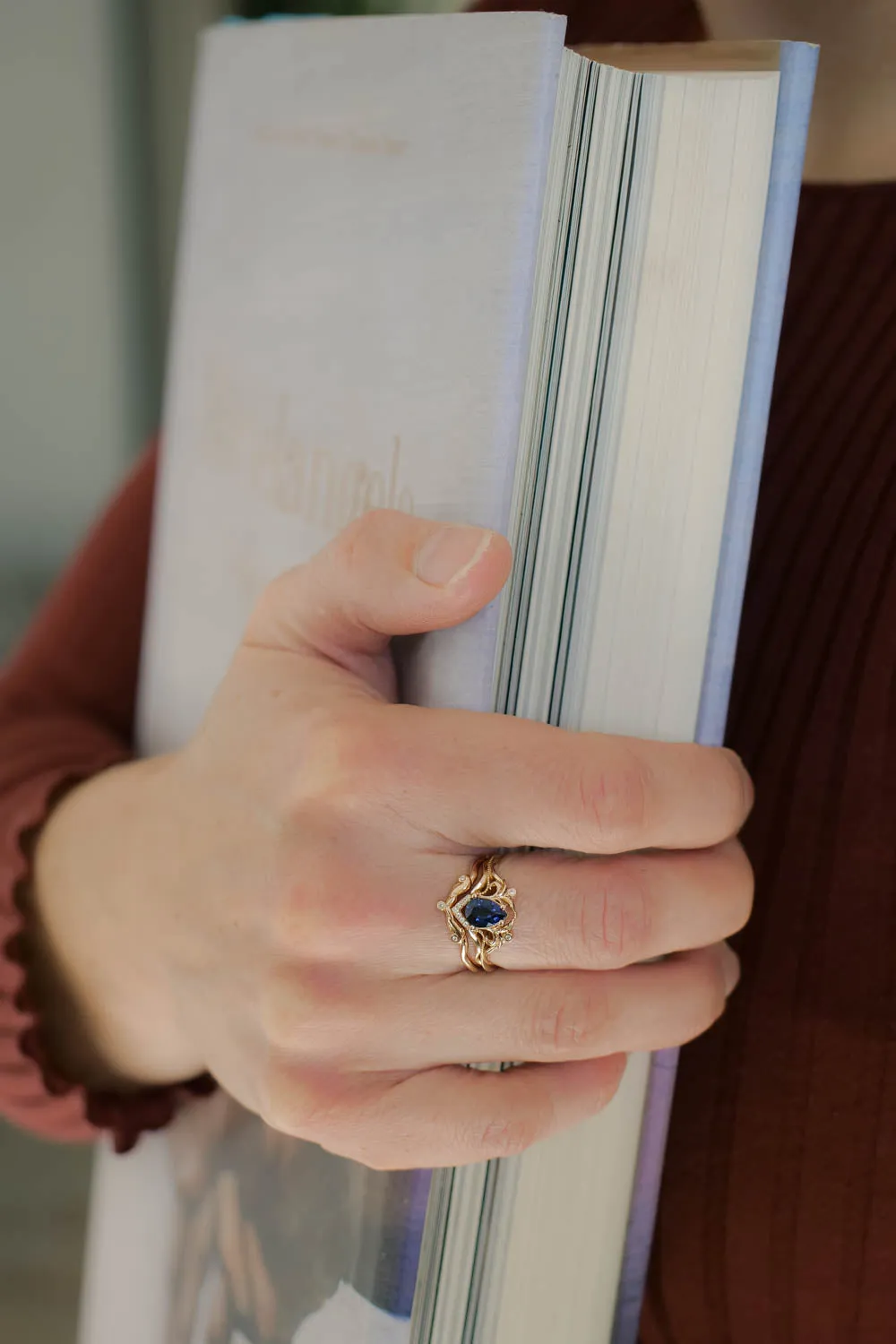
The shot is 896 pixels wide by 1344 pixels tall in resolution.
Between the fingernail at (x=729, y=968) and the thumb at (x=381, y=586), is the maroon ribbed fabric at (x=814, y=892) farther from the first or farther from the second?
the thumb at (x=381, y=586)

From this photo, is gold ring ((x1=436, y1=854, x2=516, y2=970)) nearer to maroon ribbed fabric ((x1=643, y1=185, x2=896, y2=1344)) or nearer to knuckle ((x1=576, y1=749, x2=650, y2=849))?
knuckle ((x1=576, y1=749, x2=650, y2=849))

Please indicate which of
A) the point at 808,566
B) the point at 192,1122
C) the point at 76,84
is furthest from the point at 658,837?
the point at 76,84

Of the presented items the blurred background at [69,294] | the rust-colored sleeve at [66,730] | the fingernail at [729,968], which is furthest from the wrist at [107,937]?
the blurred background at [69,294]

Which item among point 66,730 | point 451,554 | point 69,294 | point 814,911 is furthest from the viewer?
point 69,294

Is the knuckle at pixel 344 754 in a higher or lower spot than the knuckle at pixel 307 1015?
higher

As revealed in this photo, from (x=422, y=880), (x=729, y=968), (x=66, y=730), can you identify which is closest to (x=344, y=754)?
(x=422, y=880)

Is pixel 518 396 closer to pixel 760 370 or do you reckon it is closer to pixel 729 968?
pixel 760 370

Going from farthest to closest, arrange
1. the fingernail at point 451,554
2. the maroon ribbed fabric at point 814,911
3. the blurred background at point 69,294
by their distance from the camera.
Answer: the blurred background at point 69,294
the maroon ribbed fabric at point 814,911
the fingernail at point 451,554
